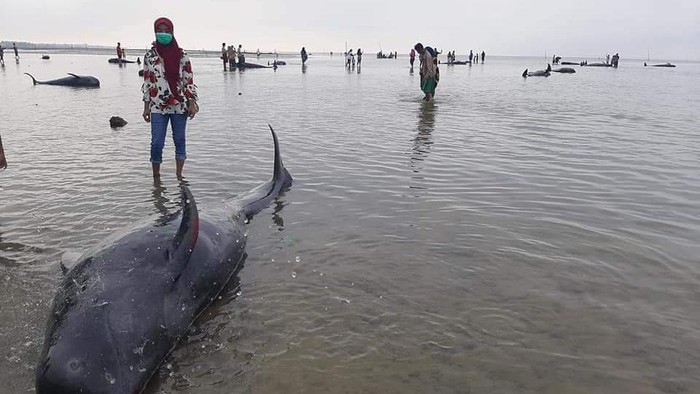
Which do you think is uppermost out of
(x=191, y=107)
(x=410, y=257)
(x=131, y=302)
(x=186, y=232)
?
(x=191, y=107)

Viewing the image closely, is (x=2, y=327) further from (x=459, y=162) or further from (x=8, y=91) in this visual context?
(x=8, y=91)

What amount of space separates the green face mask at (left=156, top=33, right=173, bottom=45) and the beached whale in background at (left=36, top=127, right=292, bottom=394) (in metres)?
3.93

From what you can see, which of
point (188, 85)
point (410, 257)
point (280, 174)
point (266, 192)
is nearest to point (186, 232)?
point (410, 257)

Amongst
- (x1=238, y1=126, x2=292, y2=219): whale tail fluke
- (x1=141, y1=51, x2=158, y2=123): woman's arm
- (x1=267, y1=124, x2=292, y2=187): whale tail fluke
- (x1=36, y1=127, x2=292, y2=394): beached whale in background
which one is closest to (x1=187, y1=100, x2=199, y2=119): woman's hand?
(x1=141, y1=51, x2=158, y2=123): woman's arm

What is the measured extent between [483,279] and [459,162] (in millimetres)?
5564

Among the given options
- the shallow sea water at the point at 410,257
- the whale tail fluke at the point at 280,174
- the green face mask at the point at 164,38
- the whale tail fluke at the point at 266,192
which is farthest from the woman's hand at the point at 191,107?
the whale tail fluke at the point at 266,192

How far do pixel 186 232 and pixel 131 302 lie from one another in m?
0.82

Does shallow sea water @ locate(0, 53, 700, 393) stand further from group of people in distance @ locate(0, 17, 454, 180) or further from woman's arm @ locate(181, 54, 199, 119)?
woman's arm @ locate(181, 54, 199, 119)

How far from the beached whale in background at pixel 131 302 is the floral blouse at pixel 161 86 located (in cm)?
365

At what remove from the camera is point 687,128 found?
597 inches

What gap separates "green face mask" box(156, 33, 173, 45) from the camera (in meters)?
7.77

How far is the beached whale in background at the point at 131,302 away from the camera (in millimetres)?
3223

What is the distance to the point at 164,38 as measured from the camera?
780cm

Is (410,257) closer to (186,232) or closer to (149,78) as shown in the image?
(186,232)
